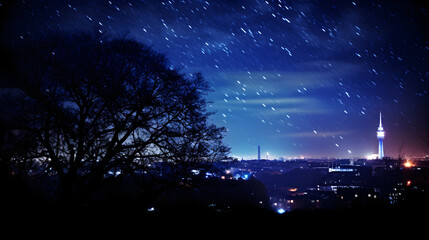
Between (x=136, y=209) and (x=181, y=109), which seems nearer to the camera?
(x=136, y=209)

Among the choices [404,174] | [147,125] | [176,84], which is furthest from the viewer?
[404,174]

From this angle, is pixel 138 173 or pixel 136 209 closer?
pixel 136 209

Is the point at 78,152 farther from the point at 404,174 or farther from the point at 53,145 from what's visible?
the point at 404,174

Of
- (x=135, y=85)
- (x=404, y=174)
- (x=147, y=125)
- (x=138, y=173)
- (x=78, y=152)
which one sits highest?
(x=135, y=85)

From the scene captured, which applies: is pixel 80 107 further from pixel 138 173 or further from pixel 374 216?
pixel 374 216

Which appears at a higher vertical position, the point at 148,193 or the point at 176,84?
the point at 176,84

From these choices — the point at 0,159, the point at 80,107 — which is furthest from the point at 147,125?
the point at 0,159

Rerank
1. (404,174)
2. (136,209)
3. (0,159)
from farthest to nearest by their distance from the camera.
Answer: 1. (404,174)
2. (0,159)
3. (136,209)

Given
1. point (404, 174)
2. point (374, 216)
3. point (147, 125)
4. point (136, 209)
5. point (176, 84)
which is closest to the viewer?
point (374, 216)

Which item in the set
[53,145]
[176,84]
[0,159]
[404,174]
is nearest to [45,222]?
[53,145]
